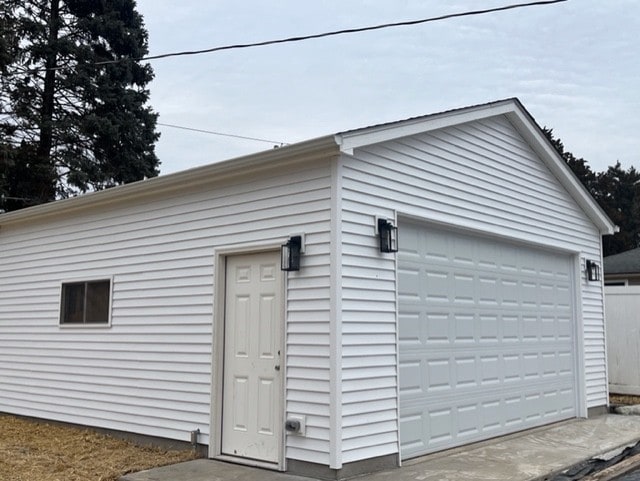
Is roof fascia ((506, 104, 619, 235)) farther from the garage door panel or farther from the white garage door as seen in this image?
the garage door panel

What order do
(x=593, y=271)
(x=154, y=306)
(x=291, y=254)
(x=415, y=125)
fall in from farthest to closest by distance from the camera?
(x=593, y=271)
(x=154, y=306)
(x=415, y=125)
(x=291, y=254)

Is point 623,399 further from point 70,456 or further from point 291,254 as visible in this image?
point 70,456

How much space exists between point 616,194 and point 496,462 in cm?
3634

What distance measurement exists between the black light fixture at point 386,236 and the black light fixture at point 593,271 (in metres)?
4.85

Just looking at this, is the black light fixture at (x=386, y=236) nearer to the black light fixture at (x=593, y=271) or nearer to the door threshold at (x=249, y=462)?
the door threshold at (x=249, y=462)

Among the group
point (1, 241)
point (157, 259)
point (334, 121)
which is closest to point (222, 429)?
point (157, 259)

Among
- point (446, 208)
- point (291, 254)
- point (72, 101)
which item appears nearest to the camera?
point (291, 254)

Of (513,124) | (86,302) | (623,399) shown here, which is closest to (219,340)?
(86,302)

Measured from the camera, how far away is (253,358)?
657 centimetres

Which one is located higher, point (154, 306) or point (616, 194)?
point (616, 194)

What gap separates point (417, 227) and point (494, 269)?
1.65 meters

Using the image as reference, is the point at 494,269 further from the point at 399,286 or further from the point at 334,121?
the point at 334,121

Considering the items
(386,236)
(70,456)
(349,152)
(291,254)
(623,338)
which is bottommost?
(70,456)

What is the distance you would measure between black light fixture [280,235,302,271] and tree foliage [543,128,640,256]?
1192 inches
